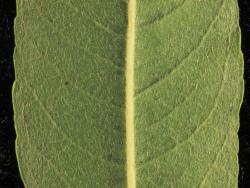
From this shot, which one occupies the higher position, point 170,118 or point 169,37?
point 169,37

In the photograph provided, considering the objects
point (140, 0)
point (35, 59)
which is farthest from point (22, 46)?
point (140, 0)

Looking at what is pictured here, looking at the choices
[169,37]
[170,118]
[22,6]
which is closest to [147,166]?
[170,118]

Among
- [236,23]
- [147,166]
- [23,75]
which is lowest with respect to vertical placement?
[147,166]

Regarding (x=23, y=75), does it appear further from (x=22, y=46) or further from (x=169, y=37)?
(x=169, y=37)
